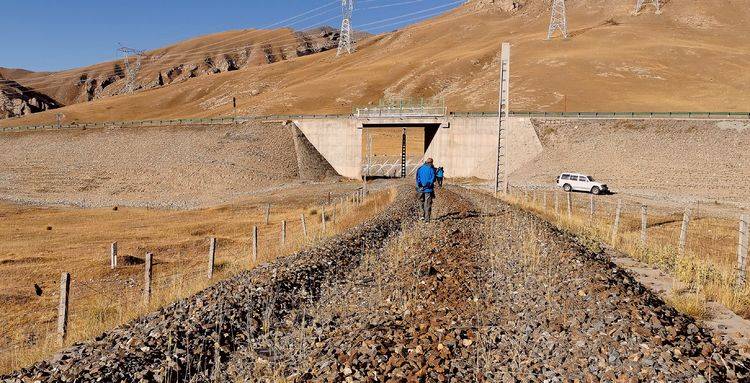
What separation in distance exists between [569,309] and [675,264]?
258 inches

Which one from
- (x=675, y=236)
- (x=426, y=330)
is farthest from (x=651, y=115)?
(x=426, y=330)

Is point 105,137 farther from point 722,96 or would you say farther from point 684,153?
point 722,96

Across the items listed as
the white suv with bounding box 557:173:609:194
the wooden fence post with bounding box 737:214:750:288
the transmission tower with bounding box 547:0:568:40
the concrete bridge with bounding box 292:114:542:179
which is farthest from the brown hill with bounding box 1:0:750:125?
the wooden fence post with bounding box 737:214:750:288

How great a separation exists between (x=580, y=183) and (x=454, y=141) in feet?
62.0

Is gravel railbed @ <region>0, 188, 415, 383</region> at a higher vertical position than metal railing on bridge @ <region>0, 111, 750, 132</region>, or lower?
lower

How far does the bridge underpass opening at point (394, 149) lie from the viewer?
70.9 metres

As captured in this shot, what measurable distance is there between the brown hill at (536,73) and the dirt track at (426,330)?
7916cm

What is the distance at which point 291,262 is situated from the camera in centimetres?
1559

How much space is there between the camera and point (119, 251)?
26.7 m

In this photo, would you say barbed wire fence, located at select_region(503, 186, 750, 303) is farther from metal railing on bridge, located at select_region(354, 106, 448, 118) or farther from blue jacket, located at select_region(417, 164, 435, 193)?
metal railing on bridge, located at select_region(354, 106, 448, 118)

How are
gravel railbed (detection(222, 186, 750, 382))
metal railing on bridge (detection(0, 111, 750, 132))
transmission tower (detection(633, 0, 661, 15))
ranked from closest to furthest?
gravel railbed (detection(222, 186, 750, 382)) → metal railing on bridge (detection(0, 111, 750, 132)) → transmission tower (detection(633, 0, 661, 15))

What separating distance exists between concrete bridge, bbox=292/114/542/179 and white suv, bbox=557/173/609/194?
10.0 m

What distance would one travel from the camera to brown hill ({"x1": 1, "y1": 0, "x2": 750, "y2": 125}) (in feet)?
298

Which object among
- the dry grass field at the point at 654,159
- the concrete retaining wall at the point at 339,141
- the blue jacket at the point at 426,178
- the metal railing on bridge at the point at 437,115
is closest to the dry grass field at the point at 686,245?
the blue jacket at the point at 426,178
